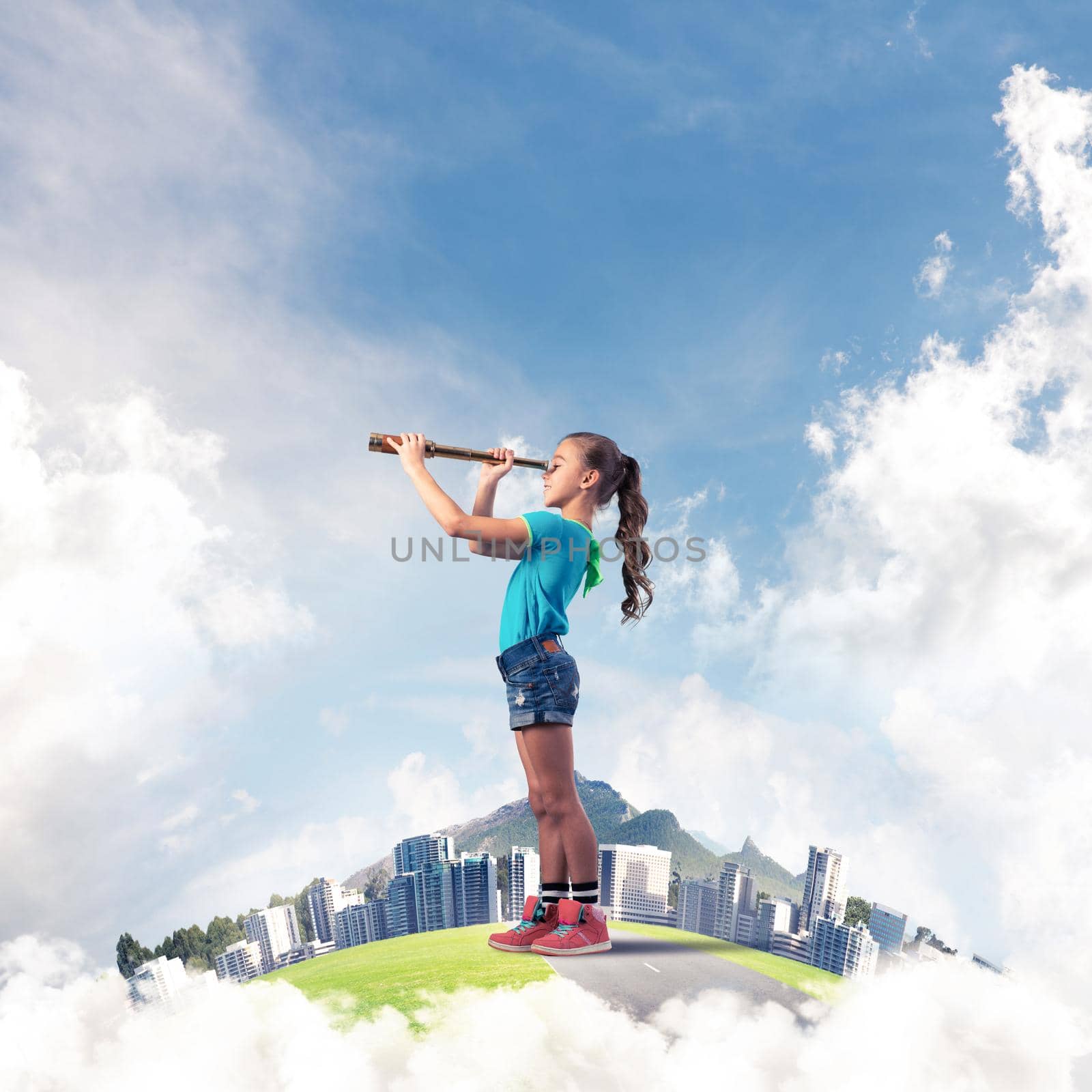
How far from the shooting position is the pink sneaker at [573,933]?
3.94 m

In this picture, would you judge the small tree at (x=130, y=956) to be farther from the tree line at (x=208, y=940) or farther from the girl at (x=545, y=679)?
the girl at (x=545, y=679)

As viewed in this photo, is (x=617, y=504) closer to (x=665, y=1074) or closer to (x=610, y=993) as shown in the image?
(x=610, y=993)

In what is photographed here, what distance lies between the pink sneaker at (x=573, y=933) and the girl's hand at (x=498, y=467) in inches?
79.6

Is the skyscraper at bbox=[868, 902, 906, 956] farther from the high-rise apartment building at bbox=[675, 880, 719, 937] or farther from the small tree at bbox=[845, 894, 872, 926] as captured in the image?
the high-rise apartment building at bbox=[675, 880, 719, 937]

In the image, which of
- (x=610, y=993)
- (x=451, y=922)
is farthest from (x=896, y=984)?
(x=451, y=922)

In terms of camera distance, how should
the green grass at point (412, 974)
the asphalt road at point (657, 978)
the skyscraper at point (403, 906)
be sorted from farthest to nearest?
the skyscraper at point (403, 906), the green grass at point (412, 974), the asphalt road at point (657, 978)

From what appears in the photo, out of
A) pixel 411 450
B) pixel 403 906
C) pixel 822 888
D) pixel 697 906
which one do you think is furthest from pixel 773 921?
pixel 411 450

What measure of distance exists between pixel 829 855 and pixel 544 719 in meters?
3.72

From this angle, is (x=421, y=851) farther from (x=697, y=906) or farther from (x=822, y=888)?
(x=822, y=888)

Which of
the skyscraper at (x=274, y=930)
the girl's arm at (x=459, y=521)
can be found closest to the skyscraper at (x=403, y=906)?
the skyscraper at (x=274, y=930)

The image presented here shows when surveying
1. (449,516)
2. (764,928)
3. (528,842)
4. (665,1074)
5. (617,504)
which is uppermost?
(617,504)

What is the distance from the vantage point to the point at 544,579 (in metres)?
4.13

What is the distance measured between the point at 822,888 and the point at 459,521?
413 centimetres

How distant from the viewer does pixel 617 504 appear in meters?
4.65
